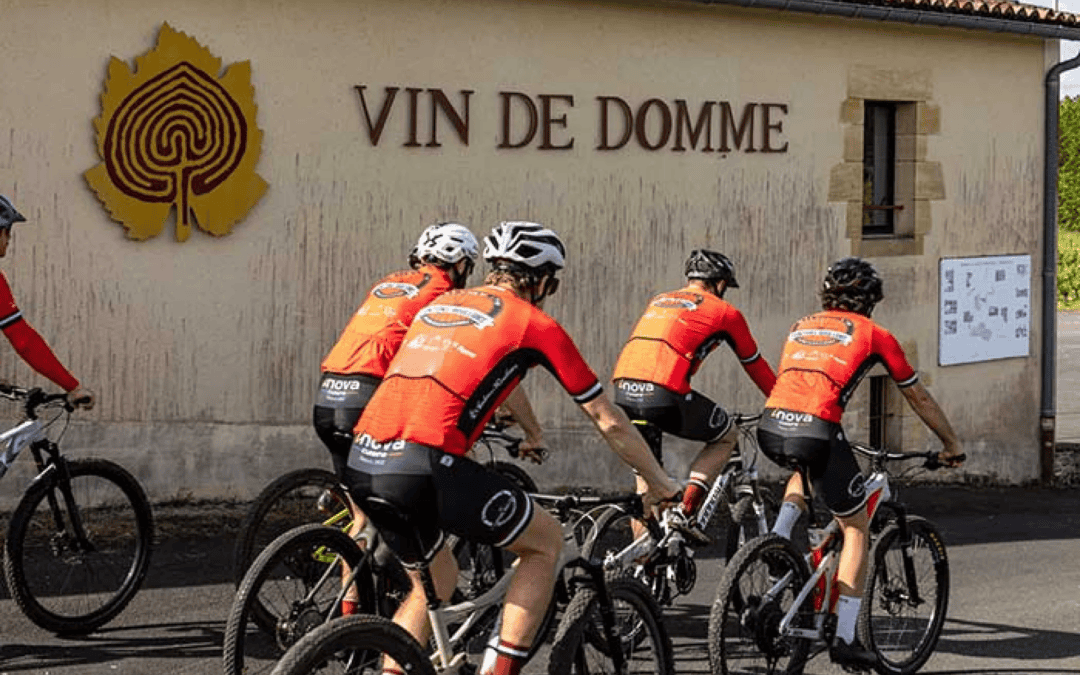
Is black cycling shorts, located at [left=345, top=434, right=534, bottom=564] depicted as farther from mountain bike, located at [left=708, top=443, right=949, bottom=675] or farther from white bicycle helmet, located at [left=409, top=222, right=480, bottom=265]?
white bicycle helmet, located at [left=409, top=222, right=480, bottom=265]

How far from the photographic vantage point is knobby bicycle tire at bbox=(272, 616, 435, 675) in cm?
498

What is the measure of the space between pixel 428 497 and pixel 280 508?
2.74 m

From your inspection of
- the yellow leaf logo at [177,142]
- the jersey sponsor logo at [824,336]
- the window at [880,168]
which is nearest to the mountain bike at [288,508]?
the jersey sponsor logo at [824,336]

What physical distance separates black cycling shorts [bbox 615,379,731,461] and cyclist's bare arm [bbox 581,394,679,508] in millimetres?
3061

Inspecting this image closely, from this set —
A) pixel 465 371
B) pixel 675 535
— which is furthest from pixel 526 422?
pixel 465 371

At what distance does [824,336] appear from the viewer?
7.94 meters

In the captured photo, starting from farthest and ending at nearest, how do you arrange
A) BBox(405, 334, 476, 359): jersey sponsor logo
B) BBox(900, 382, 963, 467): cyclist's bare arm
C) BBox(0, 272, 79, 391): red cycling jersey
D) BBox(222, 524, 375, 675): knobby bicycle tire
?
BBox(0, 272, 79, 391): red cycling jersey
BBox(900, 382, 963, 467): cyclist's bare arm
BBox(222, 524, 375, 675): knobby bicycle tire
BBox(405, 334, 476, 359): jersey sponsor logo

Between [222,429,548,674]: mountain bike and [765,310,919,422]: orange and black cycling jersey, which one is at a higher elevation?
[765,310,919,422]: orange and black cycling jersey

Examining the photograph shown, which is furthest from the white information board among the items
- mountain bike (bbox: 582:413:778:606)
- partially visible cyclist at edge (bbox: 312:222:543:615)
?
partially visible cyclist at edge (bbox: 312:222:543:615)

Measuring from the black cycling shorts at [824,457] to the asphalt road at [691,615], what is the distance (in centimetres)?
104

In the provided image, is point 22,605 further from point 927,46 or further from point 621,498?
point 927,46

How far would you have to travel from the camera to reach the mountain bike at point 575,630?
17.4 ft

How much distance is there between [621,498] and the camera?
20.0ft

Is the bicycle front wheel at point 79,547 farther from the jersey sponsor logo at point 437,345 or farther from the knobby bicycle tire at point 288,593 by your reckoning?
the jersey sponsor logo at point 437,345
